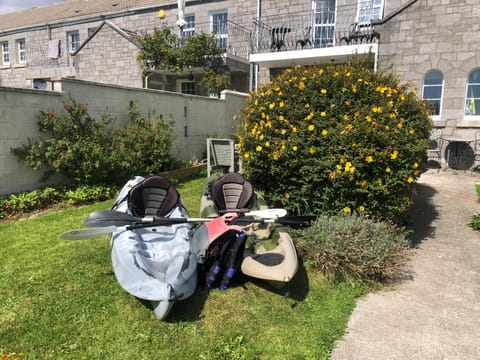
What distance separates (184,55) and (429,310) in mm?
12347

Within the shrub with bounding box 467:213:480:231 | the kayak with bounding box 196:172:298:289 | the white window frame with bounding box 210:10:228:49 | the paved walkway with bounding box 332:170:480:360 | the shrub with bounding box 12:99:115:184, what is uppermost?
the white window frame with bounding box 210:10:228:49

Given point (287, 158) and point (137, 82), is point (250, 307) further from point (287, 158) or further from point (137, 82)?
point (137, 82)

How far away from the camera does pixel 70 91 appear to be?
726cm

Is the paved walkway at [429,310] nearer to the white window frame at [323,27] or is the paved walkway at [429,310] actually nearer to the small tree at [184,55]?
the white window frame at [323,27]

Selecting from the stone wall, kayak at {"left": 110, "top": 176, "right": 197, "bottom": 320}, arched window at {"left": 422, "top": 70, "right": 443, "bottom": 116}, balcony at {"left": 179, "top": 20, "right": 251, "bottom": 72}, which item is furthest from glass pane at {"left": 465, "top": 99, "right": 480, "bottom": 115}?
kayak at {"left": 110, "top": 176, "right": 197, "bottom": 320}

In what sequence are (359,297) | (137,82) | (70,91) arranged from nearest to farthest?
(359,297) < (70,91) < (137,82)

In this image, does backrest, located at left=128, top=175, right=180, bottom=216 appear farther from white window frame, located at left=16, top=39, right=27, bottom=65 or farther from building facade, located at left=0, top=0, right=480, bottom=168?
white window frame, located at left=16, top=39, right=27, bottom=65

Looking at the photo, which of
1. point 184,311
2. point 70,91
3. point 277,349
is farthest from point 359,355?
point 70,91

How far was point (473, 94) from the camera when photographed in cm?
1064

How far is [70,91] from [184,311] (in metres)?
5.67

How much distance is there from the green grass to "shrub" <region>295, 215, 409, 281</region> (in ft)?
0.68

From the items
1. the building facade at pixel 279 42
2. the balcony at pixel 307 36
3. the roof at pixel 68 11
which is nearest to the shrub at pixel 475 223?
the building facade at pixel 279 42

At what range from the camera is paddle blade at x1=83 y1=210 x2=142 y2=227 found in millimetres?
3582

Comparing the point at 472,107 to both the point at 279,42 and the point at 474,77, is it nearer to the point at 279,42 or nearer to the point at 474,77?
the point at 474,77
